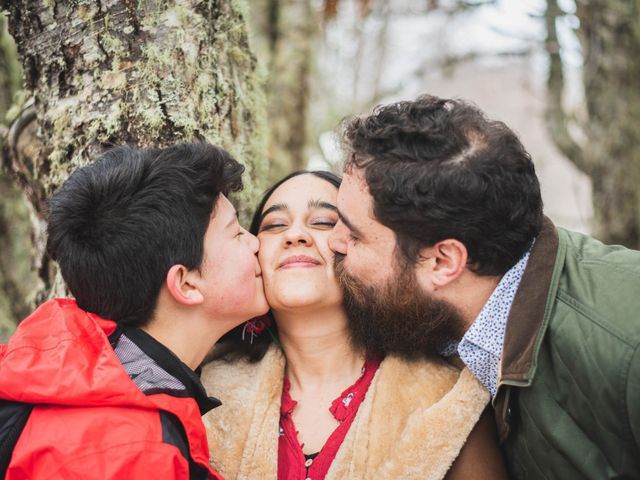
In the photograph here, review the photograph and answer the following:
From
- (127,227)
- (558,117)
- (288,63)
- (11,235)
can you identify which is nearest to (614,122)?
(558,117)

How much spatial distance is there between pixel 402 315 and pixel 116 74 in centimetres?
148

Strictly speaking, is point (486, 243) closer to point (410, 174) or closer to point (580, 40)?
point (410, 174)

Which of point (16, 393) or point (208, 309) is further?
point (208, 309)

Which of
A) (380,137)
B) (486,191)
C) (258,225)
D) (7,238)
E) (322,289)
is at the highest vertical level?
(380,137)

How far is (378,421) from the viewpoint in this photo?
2.35 metres

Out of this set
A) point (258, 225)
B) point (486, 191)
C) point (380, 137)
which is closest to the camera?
point (486, 191)

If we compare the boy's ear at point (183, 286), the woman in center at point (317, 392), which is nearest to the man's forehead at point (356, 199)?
the woman in center at point (317, 392)

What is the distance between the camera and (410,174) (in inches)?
92.8

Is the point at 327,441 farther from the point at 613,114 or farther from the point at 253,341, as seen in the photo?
the point at 613,114

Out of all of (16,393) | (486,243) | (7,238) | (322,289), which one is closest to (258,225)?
(322,289)

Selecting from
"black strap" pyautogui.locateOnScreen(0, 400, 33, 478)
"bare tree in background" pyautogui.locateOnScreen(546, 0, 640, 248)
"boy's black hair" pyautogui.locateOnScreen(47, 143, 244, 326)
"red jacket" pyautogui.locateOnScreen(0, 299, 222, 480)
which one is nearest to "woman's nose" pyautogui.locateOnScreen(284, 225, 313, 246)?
"boy's black hair" pyautogui.locateOnScreen(47, 143, 244, 326)

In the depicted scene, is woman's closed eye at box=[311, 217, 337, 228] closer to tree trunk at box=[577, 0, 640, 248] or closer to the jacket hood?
the jacket hood

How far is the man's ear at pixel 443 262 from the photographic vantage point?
237 centimetres

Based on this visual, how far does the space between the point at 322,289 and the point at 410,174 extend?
1.96 feet
